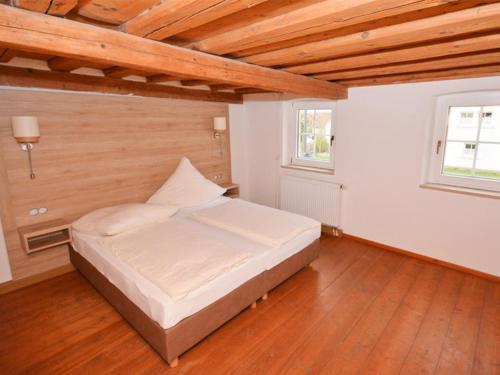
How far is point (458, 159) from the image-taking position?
3129 millimetres

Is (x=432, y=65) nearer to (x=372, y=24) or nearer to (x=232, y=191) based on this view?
(x=372, y=24)

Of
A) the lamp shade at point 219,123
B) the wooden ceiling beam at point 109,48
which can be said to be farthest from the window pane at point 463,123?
the lamp shade at point 219,123

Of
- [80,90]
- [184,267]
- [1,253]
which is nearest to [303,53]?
[184,267]

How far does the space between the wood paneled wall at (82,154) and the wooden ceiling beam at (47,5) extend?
1819 mm

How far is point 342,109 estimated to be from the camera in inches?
147

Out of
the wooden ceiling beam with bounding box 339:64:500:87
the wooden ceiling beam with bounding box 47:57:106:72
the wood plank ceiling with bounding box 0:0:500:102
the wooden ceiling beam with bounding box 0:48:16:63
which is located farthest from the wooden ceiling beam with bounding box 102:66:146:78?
the wooden ceiling beam with bounding box 339:64:500:87

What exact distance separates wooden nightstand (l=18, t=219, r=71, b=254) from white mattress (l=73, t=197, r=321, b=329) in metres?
0.12

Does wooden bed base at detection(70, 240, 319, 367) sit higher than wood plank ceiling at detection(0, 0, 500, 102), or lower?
lower

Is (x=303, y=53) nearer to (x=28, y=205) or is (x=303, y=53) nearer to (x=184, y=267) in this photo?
(x=184, y=267)

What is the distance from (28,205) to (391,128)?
392 cm

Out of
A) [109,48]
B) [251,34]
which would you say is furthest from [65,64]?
[251,34]

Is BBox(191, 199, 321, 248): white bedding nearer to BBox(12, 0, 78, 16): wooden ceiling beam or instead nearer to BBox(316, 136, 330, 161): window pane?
BBox(316, 136, 330, 161): window pane

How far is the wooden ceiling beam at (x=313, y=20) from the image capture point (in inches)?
49.7

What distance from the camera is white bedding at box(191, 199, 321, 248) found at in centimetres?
278
